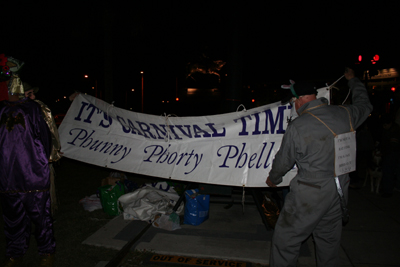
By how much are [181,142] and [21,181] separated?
Answer: 7.13 feet

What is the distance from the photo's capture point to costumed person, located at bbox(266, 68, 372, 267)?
254 centimetres

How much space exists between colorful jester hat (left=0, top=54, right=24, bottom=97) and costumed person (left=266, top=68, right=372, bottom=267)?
3222mm

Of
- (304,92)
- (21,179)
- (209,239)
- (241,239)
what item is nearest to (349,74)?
(304,92)

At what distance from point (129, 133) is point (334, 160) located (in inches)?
127

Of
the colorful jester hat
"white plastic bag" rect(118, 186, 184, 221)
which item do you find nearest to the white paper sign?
"white plastic bag" rect(118, 186, 184, 221)

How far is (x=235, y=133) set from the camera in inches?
159

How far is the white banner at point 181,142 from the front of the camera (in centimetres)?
381

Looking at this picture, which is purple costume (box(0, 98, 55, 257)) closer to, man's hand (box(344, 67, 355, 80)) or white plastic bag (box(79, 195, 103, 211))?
white plastic bag (box(79, 195, 103, 211))

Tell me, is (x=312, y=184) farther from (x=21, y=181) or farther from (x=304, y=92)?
(x=21, y=181)

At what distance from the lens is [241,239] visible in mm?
4160

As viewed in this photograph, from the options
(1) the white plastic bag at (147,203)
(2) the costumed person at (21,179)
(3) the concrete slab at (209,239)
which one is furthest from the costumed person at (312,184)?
(2) the costumed person at (21,179)

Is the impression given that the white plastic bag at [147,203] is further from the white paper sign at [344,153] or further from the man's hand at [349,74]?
the man's hand at [349,74]

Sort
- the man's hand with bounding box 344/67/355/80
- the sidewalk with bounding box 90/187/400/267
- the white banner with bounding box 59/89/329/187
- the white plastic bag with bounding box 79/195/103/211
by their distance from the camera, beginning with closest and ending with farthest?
1. the man's hand with bounding box 344/67/355/80
2. the sidewalk with bounding box 90/187/400/267
3. the white banner with bounding box 59/89/329/187
4. the white plastic bag with bounding box 79/195/103/211

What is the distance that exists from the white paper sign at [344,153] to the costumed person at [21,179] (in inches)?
130
